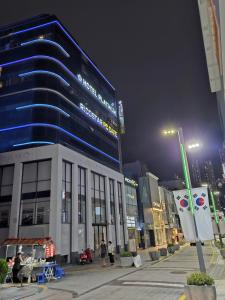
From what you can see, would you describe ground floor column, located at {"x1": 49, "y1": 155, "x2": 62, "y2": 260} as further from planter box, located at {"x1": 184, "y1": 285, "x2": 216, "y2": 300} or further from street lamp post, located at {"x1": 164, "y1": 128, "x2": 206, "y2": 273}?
planter box, located at {"x1": 184, "y1": 285, "x2": 216, "y2": 300}

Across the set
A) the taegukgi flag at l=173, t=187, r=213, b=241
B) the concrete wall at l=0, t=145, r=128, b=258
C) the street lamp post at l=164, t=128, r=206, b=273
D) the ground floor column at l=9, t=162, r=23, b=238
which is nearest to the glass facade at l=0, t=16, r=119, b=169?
the concrete wall at l=0, t=145, r=128, b=258

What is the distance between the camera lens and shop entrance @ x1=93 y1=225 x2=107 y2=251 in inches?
1380

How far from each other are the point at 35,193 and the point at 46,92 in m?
13.8

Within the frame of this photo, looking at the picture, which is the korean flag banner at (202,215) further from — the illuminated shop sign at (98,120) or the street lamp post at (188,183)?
the illuminated shop sign at (98,120)

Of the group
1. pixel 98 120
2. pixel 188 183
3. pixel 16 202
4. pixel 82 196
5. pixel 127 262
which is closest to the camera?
pixel 188 183

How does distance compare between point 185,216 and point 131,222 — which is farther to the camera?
point 131,222

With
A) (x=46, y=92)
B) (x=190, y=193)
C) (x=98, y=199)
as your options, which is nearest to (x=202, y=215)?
(x=190, y=193)

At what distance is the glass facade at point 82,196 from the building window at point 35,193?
5.16 m

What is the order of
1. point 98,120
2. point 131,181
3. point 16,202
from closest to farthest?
point 16,202, point 98,120, point 131,181

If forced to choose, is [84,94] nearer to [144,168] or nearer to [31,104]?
[31,104]

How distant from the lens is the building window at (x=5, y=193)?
30.2 metres

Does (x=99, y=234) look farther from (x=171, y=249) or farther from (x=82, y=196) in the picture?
(x=171, y=249)

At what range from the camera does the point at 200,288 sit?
7770mm

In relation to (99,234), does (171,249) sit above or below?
below
